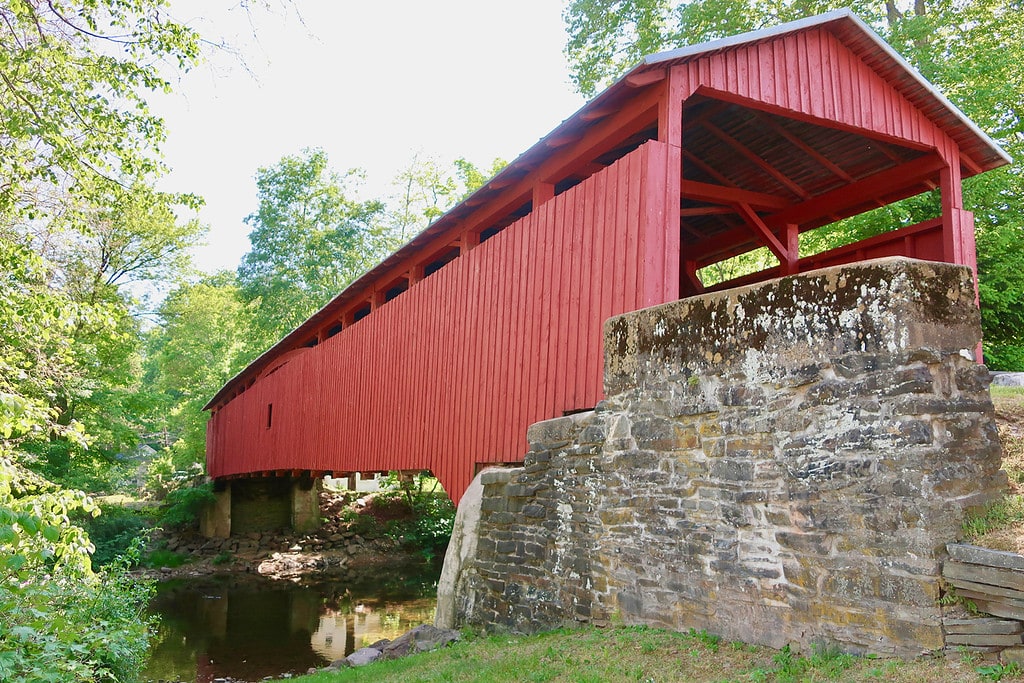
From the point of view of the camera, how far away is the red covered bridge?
638 cm

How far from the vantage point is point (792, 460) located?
165 inches

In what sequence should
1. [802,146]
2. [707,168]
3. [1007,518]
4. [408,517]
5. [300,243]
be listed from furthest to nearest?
[300,243] < [408,517] < [707,168] < [802,146] < [1007,518]

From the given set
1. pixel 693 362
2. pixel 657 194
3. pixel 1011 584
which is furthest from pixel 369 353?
pixel 1011 584

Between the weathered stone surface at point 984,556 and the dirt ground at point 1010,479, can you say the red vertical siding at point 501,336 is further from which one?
the weathered stone surface at point 984,556

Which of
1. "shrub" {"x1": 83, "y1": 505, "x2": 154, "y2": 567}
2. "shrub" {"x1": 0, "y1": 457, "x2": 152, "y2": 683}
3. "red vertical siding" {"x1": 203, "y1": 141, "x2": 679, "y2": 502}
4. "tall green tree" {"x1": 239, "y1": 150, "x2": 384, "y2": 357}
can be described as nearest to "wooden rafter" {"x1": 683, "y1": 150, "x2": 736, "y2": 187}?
"red vertical siding" {"x1": 203, "y1": 141, "x2": 679, "y2": 502}

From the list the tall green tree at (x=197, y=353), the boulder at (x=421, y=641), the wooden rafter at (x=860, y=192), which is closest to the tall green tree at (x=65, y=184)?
the boulder at (x=421, y=641)

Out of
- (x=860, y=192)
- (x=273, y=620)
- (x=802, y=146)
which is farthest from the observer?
(x=273, y=620)

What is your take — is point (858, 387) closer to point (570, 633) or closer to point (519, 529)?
point (570, 633)

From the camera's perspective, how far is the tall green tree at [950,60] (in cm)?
1080

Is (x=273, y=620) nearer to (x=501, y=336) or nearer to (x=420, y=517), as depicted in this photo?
(x=501, y=336)

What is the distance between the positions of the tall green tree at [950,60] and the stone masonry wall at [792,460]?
720cm

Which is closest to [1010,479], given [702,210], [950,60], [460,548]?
[460,548]

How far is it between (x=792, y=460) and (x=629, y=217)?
110 inches

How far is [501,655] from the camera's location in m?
5.39
